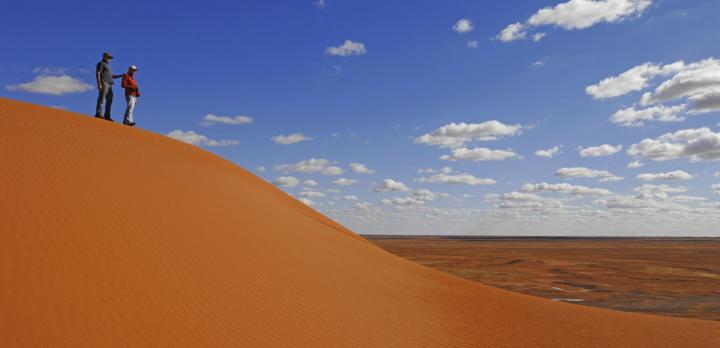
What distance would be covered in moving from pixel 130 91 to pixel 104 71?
2.68 feet

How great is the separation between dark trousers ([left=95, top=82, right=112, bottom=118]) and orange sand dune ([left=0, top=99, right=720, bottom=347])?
1.26 m

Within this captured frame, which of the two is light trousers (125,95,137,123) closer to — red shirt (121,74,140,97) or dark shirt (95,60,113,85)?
red shirt (121,74,140,97)

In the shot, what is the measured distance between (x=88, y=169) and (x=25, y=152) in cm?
84

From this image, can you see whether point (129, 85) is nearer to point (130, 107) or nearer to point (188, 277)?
point (130, 107)

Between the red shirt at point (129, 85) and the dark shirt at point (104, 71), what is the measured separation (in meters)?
0.37

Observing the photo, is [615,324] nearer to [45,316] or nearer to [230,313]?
[230,313]

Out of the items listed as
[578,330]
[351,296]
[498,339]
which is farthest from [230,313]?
[578,330]

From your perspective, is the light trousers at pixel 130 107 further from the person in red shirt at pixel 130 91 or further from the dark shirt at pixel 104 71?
the dark shirt at pixel 104 71

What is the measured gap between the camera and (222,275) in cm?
552

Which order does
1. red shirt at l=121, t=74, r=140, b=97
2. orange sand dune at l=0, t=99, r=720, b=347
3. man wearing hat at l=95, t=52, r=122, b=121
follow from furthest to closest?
1. red shirt at l=121, t=74, r=140, b=97
2. man wearing hat at l=95, t=52, r=122, b=121
3. orange sand dune at l=0, t=99, r=720, b=347

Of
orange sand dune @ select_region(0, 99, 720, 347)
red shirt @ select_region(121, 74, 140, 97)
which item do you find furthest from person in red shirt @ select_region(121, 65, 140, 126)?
orange sand dune @ select_region(0, 99, 720, 347)

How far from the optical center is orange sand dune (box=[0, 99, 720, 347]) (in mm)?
4207

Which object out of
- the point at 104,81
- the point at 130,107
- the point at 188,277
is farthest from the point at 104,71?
the point at 188,277

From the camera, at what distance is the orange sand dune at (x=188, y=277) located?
421 cm
